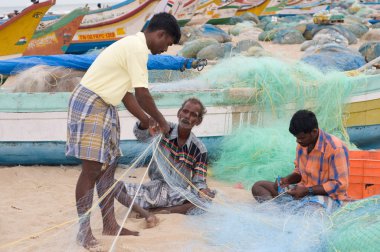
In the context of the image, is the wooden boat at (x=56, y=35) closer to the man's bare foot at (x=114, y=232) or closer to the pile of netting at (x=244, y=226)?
the pile of netting at (x=244, y=226)

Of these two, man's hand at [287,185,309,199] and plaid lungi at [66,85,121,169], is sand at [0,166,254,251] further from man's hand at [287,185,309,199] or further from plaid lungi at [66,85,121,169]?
man's hand at [287,185,309,199]

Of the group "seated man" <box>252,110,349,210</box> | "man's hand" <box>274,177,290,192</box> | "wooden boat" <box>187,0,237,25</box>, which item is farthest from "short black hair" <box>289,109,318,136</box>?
"wooden boat" <box>187,0,237,25</box>

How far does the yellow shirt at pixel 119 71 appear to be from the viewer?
11.7 ft

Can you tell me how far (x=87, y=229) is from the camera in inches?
146

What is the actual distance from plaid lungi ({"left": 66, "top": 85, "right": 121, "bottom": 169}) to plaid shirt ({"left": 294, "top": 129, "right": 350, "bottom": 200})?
64.9 inches

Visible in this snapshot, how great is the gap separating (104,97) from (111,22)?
40.8ft

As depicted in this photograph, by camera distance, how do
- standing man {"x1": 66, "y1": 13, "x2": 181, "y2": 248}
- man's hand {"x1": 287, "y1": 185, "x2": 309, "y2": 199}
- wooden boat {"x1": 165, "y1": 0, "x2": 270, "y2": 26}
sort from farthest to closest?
1. wooden boat {"x1": 165, "y1": 0, "x2": 270, "y2": 26}
2. man's hand {"x1": 287, "y1": 185, "x2": 309, "y2": 199}
3. standing man {"x1": 66, "y1": 13, "x2": 181, "y2": 248}

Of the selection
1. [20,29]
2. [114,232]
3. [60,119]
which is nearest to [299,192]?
[114,232]

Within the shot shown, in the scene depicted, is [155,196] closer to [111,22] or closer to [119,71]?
[119,71]

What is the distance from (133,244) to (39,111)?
2.71 metres

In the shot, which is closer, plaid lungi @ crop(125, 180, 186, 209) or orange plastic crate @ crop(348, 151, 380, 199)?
plaid lungi @ crop(125, 180, 186, 209)

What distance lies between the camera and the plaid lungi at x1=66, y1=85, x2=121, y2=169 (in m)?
3.63

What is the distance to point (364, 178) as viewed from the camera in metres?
4.91

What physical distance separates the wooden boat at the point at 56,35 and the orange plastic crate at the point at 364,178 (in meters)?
9.67
